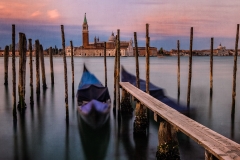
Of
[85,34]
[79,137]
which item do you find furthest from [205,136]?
[85,34]

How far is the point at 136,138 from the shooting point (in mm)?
6168

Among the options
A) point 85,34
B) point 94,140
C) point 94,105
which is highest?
point 85,34

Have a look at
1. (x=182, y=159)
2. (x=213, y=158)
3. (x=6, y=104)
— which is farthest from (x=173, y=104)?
(x=6, y=104)

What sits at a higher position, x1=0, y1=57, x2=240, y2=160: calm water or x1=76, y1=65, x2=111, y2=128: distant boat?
x1=76, y1=65, x2=111, y2=128: distant boat

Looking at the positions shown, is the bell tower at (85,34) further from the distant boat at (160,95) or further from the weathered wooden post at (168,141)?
the weathered wooden post at (168,141)

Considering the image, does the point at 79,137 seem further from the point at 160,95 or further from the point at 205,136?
the point at 205,136

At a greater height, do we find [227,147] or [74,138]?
[227,147]

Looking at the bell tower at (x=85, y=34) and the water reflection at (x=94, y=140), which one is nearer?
the water reflection at (x=94, y=140)

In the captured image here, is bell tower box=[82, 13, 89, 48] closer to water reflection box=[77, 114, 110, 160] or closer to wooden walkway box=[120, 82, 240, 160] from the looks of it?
water reflection box=[77, 114, 110, 160]

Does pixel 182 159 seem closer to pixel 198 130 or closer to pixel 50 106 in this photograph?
pixel 198 130

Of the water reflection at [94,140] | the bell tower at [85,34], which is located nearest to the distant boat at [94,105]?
the water reflection at [94,140]

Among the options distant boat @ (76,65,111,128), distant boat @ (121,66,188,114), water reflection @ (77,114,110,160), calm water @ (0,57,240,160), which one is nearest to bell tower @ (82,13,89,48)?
distant boat @ (121,66,188,114)

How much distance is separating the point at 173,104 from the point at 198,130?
4.11 meters

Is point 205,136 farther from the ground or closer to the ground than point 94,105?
farther from the ground
